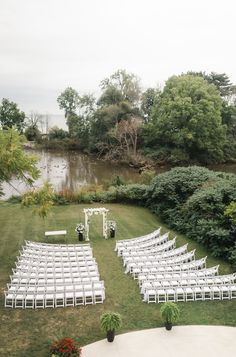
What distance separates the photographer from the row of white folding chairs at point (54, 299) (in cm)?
1457

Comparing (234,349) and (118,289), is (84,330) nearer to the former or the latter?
(118,289)

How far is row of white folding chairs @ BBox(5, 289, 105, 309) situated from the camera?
47.8ft

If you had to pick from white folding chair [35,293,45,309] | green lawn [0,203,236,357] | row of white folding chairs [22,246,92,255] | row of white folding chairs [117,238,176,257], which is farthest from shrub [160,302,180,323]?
row of white folding chairs [22,246,92,255]

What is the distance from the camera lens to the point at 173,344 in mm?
12125

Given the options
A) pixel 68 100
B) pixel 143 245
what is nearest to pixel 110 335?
pixel 143 245

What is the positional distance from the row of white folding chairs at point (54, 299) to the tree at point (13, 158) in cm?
611

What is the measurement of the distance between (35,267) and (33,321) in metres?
3.82

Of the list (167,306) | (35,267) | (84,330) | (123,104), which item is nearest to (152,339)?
(167,306)

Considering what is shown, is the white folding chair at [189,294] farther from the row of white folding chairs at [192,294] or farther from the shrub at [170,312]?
the shrub at [170,312]

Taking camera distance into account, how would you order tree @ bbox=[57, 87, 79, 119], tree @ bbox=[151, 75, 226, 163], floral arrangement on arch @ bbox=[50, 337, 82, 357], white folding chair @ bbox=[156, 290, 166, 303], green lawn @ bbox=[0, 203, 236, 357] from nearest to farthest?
floral arrangement on arch @ bbox=[50, 337, 82, 357] < green lawn @ bbox=[0, 203, 236, 357] < white folding chair @ bbox=[156, 290, 166, 303] < tree @ bbox=[151, 75, 226, 163] < tree @ bbox=[57, 87, 79, 119]

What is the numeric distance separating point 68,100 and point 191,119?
40332 mm

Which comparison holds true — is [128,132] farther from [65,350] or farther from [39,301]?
[65,350]

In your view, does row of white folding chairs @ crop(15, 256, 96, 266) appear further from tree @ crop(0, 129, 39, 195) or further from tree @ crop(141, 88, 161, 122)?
tree @ crop(141, 88, 161, 122)

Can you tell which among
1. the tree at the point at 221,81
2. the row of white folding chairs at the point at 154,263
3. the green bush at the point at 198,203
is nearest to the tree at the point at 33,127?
the tree at the point at 221,81
